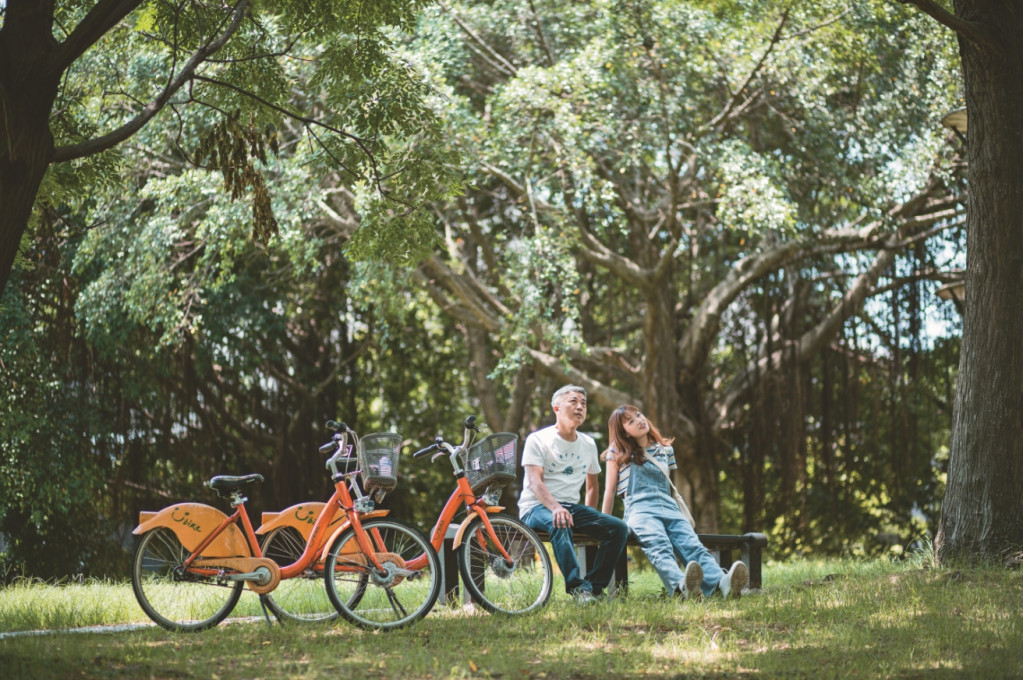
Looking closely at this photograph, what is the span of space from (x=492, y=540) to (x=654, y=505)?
53.0 inches

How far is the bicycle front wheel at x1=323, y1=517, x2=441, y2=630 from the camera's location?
600 cm

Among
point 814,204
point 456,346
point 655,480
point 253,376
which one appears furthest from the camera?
point 456,346

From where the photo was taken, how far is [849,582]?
736 centimetres

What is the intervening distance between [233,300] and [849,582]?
34.3 feet

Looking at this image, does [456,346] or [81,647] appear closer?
[81,647]

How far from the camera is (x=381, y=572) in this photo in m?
6.09

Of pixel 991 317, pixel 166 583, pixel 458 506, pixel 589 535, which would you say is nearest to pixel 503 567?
pixel 458 506

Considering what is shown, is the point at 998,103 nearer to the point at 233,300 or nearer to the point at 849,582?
the point at 849,582

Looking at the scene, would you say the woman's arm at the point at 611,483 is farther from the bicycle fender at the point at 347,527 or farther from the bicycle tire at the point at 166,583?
the bicycle tire at the point at 166,583

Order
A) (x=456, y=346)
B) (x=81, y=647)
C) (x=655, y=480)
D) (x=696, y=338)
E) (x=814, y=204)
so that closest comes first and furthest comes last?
(x=81, y=647), (x=655, y=480), (x=814, y=204), (x=696, y=338), (x=456, y=346)

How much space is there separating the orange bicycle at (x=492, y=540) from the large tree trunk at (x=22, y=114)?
2446 millimetres

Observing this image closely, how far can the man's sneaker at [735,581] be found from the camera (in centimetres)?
670

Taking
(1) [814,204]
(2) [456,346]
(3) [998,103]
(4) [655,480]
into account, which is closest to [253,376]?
(2) [456,346]

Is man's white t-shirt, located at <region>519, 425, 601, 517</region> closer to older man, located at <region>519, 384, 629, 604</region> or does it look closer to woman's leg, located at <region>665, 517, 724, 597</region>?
older man, located at <region>519, 384, 629, 604</region>
